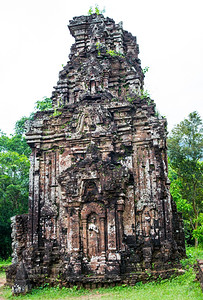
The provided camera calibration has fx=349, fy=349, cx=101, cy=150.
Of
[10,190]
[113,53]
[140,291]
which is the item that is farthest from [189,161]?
[140,291]

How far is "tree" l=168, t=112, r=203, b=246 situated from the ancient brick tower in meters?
15.1

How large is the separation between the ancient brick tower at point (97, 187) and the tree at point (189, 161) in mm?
15124

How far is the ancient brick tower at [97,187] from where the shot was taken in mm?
10820

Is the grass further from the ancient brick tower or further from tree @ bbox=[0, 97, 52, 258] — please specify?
tree @ bbox=[0, 97, 52, 258]

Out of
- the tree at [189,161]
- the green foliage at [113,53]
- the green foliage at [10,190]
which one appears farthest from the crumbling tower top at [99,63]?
the tree at [189,161]

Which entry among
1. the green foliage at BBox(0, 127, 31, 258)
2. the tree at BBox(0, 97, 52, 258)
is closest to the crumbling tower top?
the tree at BBox(0, 97, 52, 258)

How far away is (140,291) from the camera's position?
949 centimetres

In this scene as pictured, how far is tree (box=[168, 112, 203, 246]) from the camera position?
91.6ft

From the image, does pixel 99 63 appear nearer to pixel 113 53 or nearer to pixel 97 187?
pixel 113 53

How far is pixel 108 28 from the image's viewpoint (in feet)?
50.5

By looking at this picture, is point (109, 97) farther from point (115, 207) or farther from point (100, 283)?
point (100, 283)

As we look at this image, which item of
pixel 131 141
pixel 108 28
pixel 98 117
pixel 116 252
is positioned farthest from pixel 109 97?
pixel 116 252

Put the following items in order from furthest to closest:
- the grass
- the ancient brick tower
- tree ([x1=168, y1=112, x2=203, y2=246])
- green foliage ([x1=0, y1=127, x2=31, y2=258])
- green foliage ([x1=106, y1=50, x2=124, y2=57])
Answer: tree ([x1=168, y1=112, x2=203, y2=246]) < green foliage ([x1=0, y1=127, x2=31, y2=258]) < green foliage ([x1=106, y1=50, x2=124, y2=57]) < the ancient brick tower < the grass

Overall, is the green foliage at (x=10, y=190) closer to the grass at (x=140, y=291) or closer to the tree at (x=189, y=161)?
the tree at (x=189, y=161)
